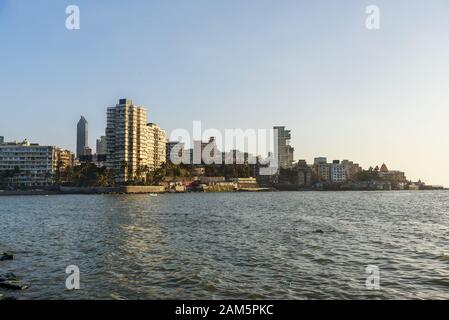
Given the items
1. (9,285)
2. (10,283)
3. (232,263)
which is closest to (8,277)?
(10,283)

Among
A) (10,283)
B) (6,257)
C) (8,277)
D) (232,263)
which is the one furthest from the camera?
(6,257)

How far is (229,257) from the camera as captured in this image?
101 feet

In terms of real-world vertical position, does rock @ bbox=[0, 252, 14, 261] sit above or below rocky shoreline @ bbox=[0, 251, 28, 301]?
below

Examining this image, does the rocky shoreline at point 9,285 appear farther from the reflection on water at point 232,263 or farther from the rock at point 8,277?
the reflection on water at point 232,263

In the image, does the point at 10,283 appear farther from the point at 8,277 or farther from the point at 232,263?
the point at 232,263

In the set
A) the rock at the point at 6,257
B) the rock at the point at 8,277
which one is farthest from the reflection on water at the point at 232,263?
the rock at the point at 8,277

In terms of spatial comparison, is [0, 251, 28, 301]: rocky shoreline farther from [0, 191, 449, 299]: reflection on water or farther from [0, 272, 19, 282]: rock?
[0, 191, 449, 299]: reflection on water

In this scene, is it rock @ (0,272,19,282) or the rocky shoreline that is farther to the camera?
rock @ (0,272,19,282)

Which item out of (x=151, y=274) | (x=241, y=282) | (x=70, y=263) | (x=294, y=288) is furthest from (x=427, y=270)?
(x=70, y=263)

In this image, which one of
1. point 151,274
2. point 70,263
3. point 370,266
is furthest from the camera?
point 70,263

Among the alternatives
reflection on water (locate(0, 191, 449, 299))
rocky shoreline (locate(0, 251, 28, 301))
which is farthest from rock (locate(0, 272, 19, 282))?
reflection on water (locate(0, 191, 449, 299))
